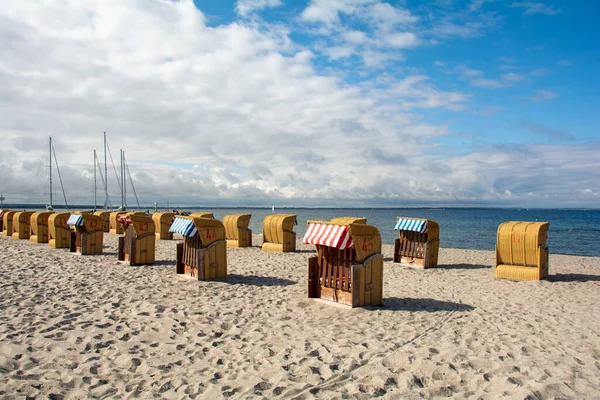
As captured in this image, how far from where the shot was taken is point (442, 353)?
21.0 feet

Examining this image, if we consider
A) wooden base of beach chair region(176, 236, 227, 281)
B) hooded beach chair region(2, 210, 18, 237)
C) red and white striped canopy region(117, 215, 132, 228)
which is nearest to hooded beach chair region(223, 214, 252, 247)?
red and white striped canopy region(117, 215, 132, 228)

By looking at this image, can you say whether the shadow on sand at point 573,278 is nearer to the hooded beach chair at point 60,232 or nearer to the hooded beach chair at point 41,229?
the hooded beach chair at point 60,232

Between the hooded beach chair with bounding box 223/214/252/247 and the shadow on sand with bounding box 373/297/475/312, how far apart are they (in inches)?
497

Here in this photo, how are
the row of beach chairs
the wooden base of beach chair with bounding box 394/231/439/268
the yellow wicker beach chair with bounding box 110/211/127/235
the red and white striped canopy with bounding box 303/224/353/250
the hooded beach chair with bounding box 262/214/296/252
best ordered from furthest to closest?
the yellow wicker beach chair with bounding box 110/211/127/235, the hooded beach chair with bounding box 262/214/296/252, the wooden base of beach chair with bounding box 394/231/439/268, the row of beach chairs, the red and white striped canopy with bounding box 303/224/353/250

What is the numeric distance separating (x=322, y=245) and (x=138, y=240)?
777 cm

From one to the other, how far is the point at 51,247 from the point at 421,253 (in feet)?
52.5

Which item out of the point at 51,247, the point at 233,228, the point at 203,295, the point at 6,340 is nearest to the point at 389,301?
the point at 203,295

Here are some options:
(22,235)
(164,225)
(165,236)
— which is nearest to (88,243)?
(165,236)

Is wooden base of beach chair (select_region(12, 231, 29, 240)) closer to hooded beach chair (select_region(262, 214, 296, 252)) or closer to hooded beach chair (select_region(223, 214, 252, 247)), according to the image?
hooded beach chair (select_region(223, 214, 252, 247))

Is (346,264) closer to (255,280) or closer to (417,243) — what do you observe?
(255,280)

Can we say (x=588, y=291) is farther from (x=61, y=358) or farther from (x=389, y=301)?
Result: (x=61, y=358)

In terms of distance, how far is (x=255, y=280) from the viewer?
12203 millimetres

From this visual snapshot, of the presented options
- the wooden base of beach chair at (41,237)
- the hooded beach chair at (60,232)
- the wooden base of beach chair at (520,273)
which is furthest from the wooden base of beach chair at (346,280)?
the wooden base of beach chair at (41,237)

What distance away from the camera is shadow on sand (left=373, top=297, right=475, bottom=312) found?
9211 mm
